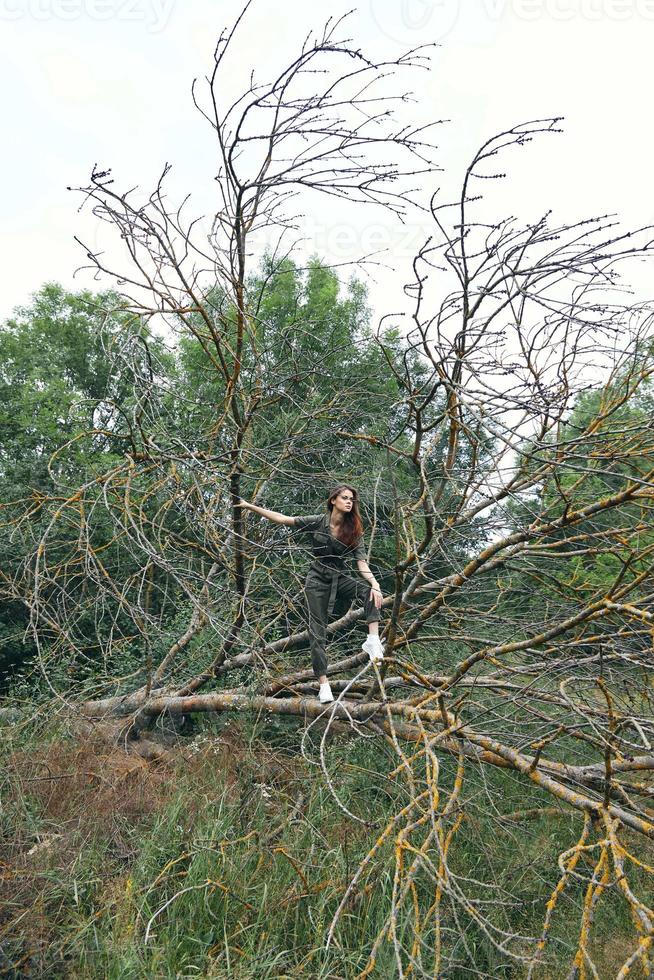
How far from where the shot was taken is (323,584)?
492 centimetres

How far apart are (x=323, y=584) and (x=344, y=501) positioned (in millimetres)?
589

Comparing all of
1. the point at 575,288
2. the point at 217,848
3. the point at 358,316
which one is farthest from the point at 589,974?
the point at 358,316

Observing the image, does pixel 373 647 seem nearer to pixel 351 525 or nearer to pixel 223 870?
pixel 351 525

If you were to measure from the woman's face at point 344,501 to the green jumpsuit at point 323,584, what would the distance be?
13 cm

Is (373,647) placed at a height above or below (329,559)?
below

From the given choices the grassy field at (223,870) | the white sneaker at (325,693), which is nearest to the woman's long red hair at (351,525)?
the white sneaker at (325,693)

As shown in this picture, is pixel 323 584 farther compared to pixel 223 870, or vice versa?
pixel 323 584

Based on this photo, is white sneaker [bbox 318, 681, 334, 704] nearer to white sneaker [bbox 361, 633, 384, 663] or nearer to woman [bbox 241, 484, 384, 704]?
woman [bbox 241, 484, 384, 704]

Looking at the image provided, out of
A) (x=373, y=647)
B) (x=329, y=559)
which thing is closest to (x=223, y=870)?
(x=373, y=647)

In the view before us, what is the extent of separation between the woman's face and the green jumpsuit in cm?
13

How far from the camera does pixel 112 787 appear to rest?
4707 millimetres

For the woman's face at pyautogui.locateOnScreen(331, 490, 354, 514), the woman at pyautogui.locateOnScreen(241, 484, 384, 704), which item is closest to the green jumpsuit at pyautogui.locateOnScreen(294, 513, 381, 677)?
the woman at pyautogui.locateOnScreen(241, 484, 384, 704)

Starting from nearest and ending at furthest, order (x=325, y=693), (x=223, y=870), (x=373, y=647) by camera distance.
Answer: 1. (x=223, y=870)
2. (x=373, y=647)
3. (x=325, y=693)

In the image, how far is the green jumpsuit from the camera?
4.75 m
